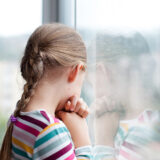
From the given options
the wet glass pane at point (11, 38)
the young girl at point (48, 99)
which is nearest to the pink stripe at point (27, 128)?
the young girl at point (48, 99)

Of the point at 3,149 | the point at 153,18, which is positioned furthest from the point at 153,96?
the point at 3,149

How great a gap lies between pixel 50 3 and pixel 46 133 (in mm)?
760

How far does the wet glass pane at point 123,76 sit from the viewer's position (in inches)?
31.8

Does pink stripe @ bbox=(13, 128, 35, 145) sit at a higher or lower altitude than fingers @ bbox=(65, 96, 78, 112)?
lower

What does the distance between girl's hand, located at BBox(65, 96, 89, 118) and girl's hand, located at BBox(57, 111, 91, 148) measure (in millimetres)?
13

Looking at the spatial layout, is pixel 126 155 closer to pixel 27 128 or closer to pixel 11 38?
pixel 27 128

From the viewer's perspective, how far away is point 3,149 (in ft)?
3.05

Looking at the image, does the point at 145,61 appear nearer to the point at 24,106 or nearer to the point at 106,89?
the point at 106,89

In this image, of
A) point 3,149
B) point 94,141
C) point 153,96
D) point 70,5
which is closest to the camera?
point 153,96

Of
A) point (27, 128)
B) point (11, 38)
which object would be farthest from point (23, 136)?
point (11, 38)

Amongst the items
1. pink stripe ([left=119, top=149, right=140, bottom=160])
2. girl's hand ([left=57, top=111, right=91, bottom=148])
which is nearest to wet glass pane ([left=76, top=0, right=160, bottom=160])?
pink stripe ([left=119, top=149, right=140, bottom=160])

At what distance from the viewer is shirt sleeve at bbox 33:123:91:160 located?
0.80 meters

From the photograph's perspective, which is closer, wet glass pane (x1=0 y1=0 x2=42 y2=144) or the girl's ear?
the girl's ear

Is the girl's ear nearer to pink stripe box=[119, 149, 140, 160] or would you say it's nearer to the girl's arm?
the girl's arm
